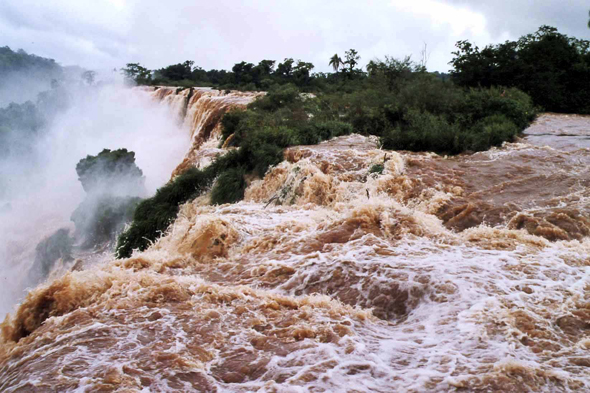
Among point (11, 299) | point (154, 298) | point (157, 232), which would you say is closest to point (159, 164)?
point (11, 299)

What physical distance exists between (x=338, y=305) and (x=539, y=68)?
16028mm

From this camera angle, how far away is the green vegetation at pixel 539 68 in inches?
656

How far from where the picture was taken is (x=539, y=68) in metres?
16.9

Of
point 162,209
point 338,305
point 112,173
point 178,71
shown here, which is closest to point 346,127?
point 162,209

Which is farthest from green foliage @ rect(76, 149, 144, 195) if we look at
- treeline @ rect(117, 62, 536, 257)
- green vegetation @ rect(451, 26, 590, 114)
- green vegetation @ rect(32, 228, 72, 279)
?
green vegetation @ rect(451, 26, 590, 114)

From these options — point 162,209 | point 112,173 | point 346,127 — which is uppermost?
point 346,127

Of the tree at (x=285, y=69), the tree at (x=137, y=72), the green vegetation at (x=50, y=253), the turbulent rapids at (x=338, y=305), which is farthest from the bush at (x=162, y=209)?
the tree at (x=137, y=72)

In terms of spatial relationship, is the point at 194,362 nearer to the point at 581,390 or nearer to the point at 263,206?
the point at 581,390

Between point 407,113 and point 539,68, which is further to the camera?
point 539,68

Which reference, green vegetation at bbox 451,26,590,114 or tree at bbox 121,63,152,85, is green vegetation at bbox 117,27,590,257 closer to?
green vegetation at bbox 451,26,590,114

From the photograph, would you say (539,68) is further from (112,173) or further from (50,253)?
(50,253)

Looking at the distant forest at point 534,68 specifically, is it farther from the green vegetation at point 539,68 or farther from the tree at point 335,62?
the tree at point 335,62

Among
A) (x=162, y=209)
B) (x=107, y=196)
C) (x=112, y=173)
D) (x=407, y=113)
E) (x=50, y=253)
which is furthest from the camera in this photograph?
(x=112, y=173)

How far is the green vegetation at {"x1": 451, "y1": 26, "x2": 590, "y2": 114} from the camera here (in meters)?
16.7
